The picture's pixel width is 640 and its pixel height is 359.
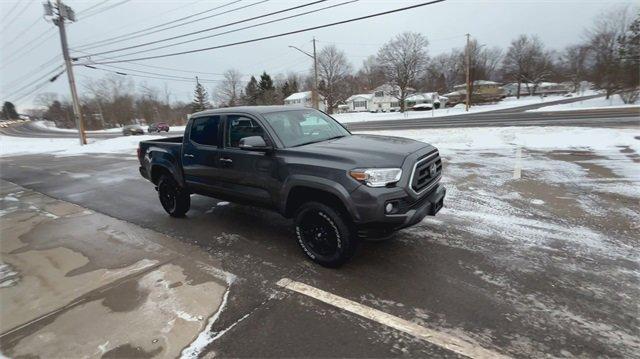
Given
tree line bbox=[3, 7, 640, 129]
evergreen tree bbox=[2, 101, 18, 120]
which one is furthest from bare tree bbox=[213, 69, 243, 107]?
evergreen tree bbox=[2, 101, 18, 120]

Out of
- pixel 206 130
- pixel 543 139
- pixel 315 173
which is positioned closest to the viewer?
pixel 315 173

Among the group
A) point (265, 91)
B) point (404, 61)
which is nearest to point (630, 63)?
point (404, 61)

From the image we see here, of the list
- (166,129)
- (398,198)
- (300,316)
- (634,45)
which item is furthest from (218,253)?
(166,129)

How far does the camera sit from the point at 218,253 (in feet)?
16.1

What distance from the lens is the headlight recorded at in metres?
3.73

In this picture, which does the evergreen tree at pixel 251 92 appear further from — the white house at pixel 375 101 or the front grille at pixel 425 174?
the front grille at pixel 425 174

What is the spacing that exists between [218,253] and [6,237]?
4.26 metres

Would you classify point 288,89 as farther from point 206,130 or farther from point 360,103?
point 206,130

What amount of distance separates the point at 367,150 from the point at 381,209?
0.80 meters

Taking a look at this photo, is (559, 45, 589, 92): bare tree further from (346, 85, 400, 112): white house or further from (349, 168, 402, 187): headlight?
(349, 168, 402, 187): headlight

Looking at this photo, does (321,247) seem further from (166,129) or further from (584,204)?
(166,129)

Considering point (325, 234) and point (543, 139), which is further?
point (543, 139)

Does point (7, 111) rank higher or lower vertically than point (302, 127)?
higher

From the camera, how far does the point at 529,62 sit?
248 feet
